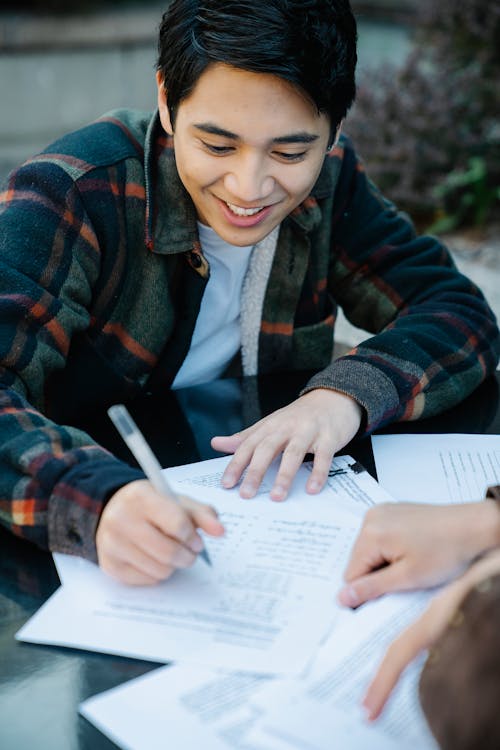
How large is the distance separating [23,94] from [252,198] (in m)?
4.91

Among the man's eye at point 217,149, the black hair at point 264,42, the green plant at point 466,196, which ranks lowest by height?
the green plant at point 466,196

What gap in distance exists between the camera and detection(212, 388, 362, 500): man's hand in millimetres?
1254

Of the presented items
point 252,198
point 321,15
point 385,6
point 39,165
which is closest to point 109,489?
point 252,198

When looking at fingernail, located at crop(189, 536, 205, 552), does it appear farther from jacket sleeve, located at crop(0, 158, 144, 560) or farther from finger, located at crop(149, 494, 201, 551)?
jacket sleeve, located at crop(0, 158, 144, 560)

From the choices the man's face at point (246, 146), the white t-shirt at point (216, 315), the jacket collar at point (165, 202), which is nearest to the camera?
the man's face at point (246, 146)

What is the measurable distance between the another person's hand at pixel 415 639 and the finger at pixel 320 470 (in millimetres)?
364

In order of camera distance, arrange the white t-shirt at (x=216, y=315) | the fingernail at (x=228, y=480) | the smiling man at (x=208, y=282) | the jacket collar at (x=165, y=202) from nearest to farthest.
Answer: the smiling man at (x=208, y=282)
the fingernail at (x=228, y=480)
the jacket collar at (x=165, y=202)
the white t-shirt at (x=216, y=315)

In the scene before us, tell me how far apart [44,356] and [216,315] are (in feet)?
1.66

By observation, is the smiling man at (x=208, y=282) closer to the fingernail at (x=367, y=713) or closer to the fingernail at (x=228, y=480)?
the fingernail at (x=228, y=480)

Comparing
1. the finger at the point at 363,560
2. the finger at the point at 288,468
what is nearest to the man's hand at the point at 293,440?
the finger at the point at 288,468

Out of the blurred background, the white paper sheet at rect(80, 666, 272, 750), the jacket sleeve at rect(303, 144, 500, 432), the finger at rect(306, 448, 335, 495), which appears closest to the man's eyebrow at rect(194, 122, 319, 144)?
the jacket sleeve at rect(303, 144, 500, 432)

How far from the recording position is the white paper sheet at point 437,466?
1260 mm

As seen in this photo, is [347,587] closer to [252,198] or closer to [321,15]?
[252,198]

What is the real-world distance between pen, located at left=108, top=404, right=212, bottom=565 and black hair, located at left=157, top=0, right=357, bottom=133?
63cm
